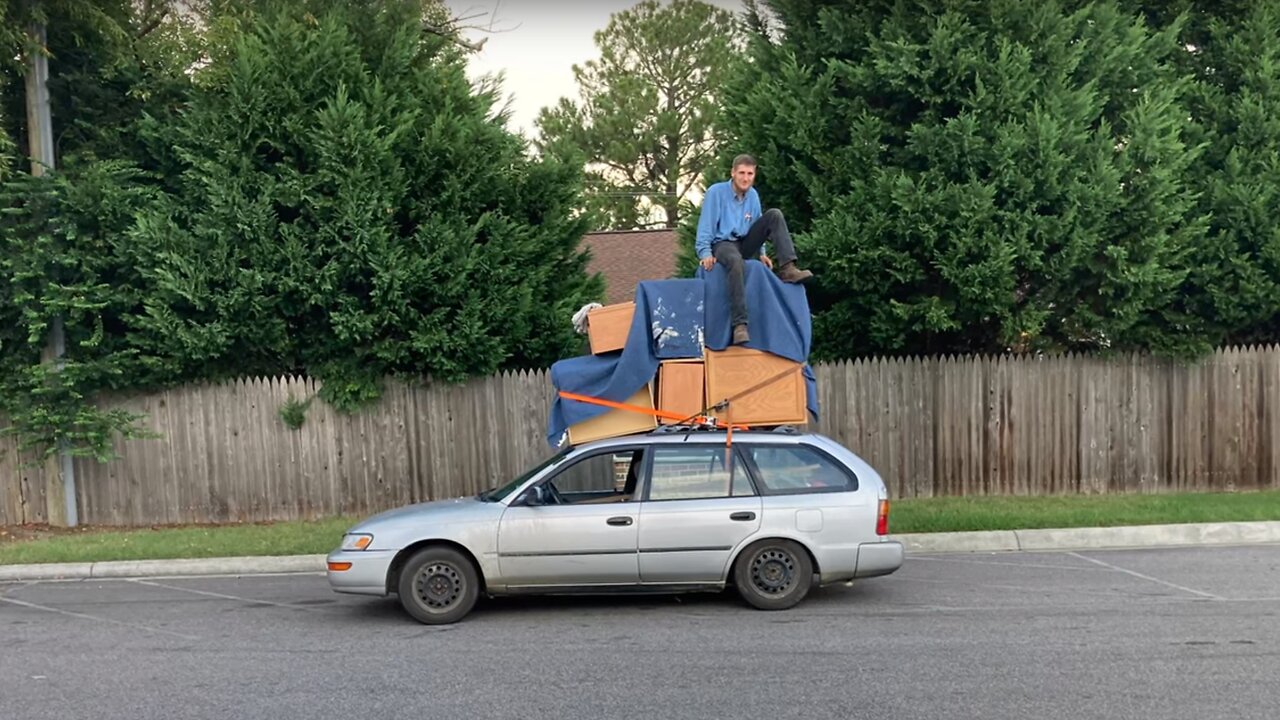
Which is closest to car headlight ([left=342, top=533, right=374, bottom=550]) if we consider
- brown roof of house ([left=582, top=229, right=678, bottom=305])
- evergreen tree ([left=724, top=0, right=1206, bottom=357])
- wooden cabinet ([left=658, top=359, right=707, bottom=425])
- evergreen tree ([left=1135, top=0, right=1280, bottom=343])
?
wooden cabinet ([left=658, top=359, right=707, bottom=425])

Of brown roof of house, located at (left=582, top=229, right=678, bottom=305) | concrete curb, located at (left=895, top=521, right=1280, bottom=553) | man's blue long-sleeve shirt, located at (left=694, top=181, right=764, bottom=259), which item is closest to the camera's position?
man's blue long-sleeve shirt, located at (left=694, top=181, right=764, bottom=259)

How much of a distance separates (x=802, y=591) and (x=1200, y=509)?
6116 mm

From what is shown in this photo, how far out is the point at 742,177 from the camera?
347 inches

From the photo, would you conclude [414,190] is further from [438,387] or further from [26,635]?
[26,635]

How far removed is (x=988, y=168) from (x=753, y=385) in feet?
18.4

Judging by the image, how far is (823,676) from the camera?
6.17m

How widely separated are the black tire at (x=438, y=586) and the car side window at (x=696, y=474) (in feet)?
4.94

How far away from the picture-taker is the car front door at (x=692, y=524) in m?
7.70

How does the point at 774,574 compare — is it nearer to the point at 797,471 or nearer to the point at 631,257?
the point at 797,471

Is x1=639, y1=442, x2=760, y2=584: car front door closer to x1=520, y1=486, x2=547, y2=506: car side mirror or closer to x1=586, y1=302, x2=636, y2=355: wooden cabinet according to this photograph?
x1=520, y1=486, x2=547, y2=506: car side mirror

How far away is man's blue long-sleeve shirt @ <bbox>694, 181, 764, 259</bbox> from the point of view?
8.71 meters

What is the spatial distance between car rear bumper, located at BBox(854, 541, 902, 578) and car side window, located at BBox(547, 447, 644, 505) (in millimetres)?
1776

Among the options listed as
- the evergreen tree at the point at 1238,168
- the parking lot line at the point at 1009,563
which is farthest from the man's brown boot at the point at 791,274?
the evergreen tree at the point at 1238,168

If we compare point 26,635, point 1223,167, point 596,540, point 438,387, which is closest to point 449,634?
point 596,540
